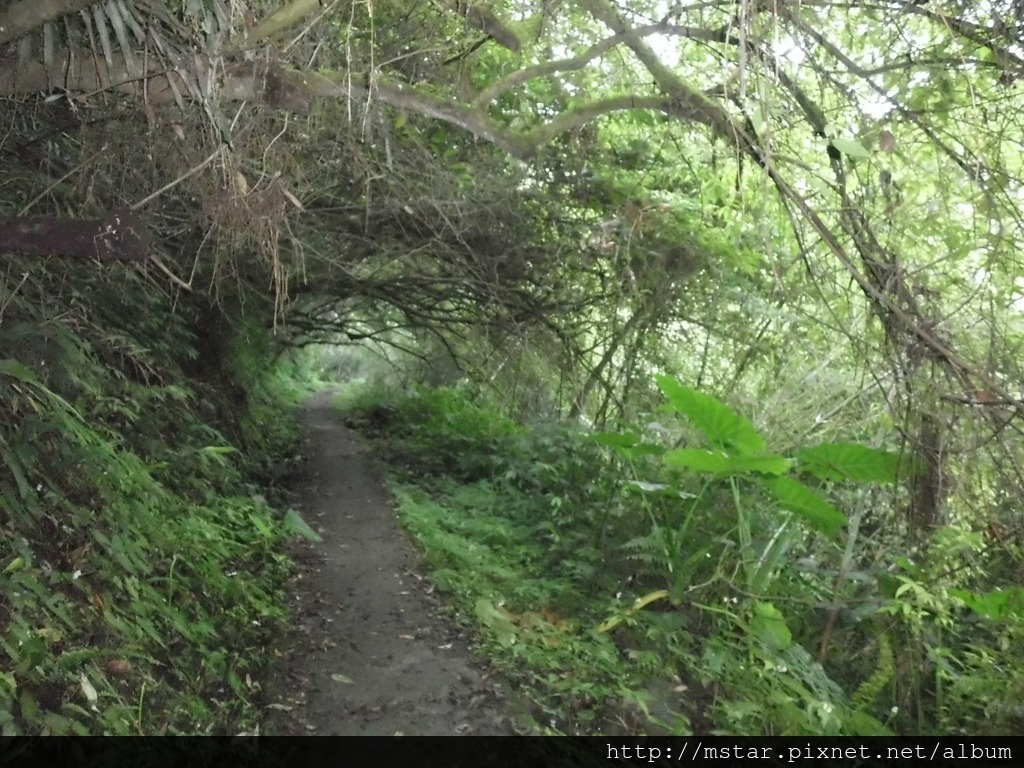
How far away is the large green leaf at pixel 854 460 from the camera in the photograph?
522 cm

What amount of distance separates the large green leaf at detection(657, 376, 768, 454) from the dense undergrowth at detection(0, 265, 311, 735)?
124 inches

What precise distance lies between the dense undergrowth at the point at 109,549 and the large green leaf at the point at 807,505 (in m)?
3.59

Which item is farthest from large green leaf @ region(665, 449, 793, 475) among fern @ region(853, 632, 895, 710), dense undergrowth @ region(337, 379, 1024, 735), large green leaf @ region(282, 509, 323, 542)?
large green leaf @ region(282, 509, 323, 542)

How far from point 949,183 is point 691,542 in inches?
122

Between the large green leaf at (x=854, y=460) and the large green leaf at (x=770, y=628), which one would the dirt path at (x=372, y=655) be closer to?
the large green leaf at (x=770, y=628)

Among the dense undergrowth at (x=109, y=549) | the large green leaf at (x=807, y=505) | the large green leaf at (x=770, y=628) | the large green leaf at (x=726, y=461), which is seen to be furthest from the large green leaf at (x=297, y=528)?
the large green leaf at (x=807, y=505)

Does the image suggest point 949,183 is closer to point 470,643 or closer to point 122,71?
point 470,643

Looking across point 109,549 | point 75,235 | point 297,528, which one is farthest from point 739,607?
point 75,235

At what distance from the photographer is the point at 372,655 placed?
16.6 ft

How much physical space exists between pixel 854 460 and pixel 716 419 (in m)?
0.94

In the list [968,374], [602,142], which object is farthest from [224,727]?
[602,142]

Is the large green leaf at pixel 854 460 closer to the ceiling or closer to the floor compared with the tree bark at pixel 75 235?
closer to the floor

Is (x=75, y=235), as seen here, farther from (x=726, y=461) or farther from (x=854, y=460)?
(x=854, y=460)

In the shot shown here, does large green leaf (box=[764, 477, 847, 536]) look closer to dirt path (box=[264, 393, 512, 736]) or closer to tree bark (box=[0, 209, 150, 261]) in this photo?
dirt path (box=[264, 393, 512, 736])
